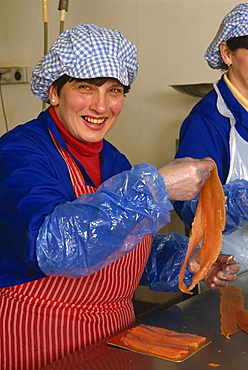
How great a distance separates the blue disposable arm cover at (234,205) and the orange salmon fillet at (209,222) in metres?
0.33

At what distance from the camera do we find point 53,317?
1.37 m

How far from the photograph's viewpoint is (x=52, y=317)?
1366mm

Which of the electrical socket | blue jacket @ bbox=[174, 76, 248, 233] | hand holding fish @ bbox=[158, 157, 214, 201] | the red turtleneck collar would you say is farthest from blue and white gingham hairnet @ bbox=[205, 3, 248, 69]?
the electrical socket

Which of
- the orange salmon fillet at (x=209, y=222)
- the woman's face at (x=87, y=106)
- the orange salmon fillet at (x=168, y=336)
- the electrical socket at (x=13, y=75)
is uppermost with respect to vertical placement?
the woman's face at (x=87, y=106)

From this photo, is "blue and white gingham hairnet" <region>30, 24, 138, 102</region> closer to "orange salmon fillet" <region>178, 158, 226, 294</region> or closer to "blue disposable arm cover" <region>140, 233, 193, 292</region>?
"orange salmon fillet" <region>178, 158, 226, 294</region>

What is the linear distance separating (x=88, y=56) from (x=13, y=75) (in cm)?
258

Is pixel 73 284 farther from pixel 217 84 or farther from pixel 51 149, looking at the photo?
pixel 217 84

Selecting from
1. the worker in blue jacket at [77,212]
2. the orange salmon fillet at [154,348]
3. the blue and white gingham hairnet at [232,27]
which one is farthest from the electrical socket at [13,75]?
the orange salmon fillet at [154,348]

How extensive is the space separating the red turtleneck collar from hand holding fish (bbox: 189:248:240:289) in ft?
1.25

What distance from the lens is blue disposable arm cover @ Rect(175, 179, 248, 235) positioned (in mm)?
1689

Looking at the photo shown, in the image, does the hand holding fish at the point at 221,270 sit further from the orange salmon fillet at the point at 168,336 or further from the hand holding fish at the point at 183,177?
the hand holding fish at the point at 183,177

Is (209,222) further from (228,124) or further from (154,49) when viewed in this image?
(154,49)

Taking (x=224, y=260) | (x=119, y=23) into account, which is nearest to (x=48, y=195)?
(x=224, y=260)

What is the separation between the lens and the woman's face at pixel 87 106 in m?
1.41
